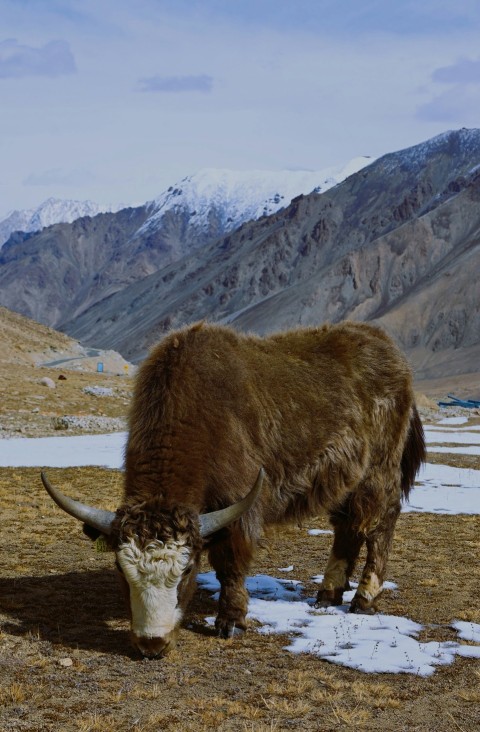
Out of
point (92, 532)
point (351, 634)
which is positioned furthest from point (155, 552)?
point (351, 634)

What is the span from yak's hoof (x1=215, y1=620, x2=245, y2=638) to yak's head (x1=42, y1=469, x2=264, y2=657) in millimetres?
861

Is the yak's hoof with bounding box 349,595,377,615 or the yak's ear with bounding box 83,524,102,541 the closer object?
the yak's ear with bounding box 83,524,102,541

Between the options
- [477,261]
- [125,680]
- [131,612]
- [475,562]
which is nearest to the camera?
[125,680]

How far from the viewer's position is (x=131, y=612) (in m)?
7.32

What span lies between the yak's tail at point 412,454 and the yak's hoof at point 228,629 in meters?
3.25

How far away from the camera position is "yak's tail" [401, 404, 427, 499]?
1055 cm

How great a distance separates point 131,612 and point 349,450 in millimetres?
3342

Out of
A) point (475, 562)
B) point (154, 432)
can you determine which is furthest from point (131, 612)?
point (475, 562)

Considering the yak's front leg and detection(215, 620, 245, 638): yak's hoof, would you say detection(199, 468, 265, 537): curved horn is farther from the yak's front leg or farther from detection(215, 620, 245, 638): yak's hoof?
detection(215, 620, 245, 638): yak's hoof

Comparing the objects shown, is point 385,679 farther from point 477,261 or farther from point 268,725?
point 477,261

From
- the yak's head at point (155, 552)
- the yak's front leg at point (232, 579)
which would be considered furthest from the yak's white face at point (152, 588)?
the yak's front leg at point (232, 579)

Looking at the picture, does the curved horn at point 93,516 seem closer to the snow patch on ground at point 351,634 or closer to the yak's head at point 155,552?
the yak's head at point 155,552

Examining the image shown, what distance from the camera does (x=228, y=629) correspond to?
27.0 feet

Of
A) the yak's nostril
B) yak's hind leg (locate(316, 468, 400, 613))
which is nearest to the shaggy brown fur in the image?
yak's hind leg (locate(316, 468, 400, 613))
